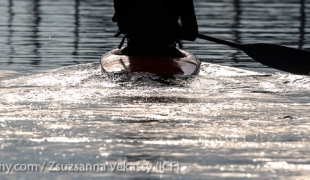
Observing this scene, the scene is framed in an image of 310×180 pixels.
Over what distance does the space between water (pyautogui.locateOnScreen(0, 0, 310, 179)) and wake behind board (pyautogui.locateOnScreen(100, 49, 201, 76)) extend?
10 cm

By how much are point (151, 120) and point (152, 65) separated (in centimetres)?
258

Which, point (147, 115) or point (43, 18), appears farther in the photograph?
point (43, 18)

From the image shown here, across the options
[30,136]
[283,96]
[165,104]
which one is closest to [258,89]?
[283,96]

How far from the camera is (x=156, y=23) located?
42.2 feet

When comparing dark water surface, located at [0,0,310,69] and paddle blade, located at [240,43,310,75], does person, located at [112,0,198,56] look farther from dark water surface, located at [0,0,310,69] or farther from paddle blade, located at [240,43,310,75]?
dark water surface, located at [0,0,310,69]

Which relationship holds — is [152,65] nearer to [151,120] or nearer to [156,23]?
[156,23]

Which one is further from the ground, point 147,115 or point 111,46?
point 147,115

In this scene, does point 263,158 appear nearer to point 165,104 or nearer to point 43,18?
point 165,104

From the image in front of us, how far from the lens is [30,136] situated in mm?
8922

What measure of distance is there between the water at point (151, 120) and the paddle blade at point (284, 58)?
0.53 ft

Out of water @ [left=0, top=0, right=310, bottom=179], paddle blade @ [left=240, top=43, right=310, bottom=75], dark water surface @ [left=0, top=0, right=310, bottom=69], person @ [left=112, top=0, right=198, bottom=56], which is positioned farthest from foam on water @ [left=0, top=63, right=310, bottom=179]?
dark water surface @ [left=0, top=0, right=310, bottom=69]

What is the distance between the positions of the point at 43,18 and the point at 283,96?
1502cm

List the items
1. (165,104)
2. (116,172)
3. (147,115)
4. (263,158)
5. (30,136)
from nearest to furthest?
(116,172) < (263,158) < (30,136) < (147,115) < (165,104)

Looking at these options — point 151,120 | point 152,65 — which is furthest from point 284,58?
point 151,120
